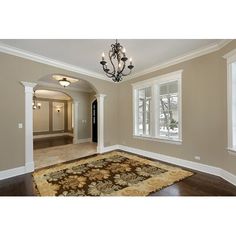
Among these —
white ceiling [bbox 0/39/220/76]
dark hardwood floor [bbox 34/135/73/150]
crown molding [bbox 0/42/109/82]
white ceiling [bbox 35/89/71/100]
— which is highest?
white ceiling [bbox 0/39/220/76]

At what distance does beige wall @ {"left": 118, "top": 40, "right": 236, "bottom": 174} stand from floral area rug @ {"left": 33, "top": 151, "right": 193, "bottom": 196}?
63 centimetres

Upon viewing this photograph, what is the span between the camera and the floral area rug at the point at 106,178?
2.53 metres

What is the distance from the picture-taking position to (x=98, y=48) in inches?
128

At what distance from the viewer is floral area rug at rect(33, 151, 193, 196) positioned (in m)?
2.53

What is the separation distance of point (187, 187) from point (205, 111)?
72.7 inches

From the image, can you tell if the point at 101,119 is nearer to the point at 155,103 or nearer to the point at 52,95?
the point at 155,103

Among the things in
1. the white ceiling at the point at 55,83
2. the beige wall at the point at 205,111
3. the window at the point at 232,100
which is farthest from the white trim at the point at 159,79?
the white ceiling at the point at 55,83

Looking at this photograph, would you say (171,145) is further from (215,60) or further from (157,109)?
(215,60)

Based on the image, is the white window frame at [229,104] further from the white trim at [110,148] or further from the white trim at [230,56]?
the white trim at [110,148]

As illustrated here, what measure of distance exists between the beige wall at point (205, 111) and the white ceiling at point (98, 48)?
442 mm

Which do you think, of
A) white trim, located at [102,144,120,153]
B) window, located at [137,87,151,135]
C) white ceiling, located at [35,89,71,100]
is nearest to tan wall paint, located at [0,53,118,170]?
white trim, located at [102,144,120,153]

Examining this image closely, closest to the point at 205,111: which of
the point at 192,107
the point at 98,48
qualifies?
the point at 192,107

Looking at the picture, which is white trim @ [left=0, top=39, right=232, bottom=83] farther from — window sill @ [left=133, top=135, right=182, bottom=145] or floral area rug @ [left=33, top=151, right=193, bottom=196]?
floral area rug @ [left=33, top=151, right=193, bottom=196]
